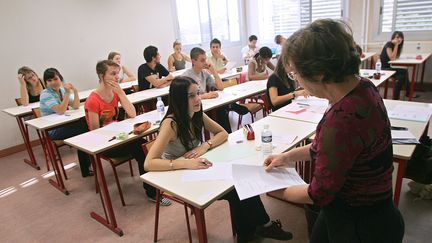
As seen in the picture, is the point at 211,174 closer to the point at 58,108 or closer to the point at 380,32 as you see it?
the point at 58,108

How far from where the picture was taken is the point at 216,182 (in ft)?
5.15

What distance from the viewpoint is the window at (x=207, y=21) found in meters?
6.81

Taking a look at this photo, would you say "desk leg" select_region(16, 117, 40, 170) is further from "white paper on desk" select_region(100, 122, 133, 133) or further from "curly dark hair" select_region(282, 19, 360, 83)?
"curly dark hair" select_region(282, 19, 360, 83)

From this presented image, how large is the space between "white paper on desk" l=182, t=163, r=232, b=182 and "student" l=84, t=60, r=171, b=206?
1.19m

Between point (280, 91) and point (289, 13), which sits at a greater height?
point (289, 13)

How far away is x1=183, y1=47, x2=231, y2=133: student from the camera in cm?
376

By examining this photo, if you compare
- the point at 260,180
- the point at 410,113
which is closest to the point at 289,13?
the point at 410,113

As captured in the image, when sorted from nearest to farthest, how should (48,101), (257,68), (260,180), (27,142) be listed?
(260,180) → (48,101) → (27,142) → (257,68)

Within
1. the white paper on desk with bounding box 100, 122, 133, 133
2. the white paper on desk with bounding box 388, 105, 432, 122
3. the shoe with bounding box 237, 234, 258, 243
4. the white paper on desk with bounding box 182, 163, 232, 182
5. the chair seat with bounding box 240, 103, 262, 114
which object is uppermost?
the white paper on desk with bounding box 182, 163, 232, 182

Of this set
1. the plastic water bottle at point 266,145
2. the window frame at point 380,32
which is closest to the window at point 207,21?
the window frame at point 380,32

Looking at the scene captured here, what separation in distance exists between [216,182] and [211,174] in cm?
9

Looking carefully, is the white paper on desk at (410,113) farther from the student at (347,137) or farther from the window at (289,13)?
the window at (289,13)

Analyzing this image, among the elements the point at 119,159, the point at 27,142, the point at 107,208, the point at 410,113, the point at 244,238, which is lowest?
the point at 244,238

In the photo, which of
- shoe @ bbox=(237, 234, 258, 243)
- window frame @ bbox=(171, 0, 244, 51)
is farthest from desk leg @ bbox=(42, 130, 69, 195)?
window frame @ bbox=(171, 0, 244, 51)
